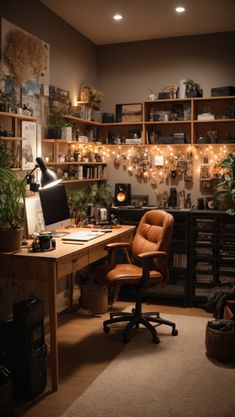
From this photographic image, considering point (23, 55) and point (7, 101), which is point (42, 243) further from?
point (23, 55)

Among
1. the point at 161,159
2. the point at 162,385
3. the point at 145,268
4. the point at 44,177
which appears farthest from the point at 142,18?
the point at 162,385

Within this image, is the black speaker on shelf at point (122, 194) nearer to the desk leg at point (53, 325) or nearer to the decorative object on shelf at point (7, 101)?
the decorative object on shelf at point (7, 101)

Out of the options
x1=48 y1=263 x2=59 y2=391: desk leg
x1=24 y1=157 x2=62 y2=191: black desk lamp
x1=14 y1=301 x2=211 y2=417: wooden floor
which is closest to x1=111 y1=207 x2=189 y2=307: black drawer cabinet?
x1=14 y1=301 x2=211 y2=417: wooden floor

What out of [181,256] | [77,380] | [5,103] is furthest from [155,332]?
[5,103]

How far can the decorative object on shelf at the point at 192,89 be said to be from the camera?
16.9 ft

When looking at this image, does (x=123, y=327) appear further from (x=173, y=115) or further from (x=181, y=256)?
(x=173, y=115)

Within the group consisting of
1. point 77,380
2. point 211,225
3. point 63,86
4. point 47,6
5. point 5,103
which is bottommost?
point 77,380

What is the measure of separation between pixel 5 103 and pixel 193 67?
2.54 m

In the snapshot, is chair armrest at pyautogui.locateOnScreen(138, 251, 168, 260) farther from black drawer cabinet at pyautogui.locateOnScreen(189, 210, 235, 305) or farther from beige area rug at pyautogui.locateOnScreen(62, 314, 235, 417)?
black drawer cabinet at pyautogui.locateOnScreen(189, 210, 235, 305)

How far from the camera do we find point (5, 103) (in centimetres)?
367

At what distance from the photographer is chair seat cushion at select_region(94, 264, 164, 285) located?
386 cm

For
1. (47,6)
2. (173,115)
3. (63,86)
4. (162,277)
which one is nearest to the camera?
(162,277)

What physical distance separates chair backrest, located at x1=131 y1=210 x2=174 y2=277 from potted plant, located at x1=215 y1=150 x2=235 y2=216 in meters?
0.77

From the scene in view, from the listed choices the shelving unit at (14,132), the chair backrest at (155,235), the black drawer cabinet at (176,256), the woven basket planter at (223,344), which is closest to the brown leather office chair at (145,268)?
the chair backrest at (155,235)
